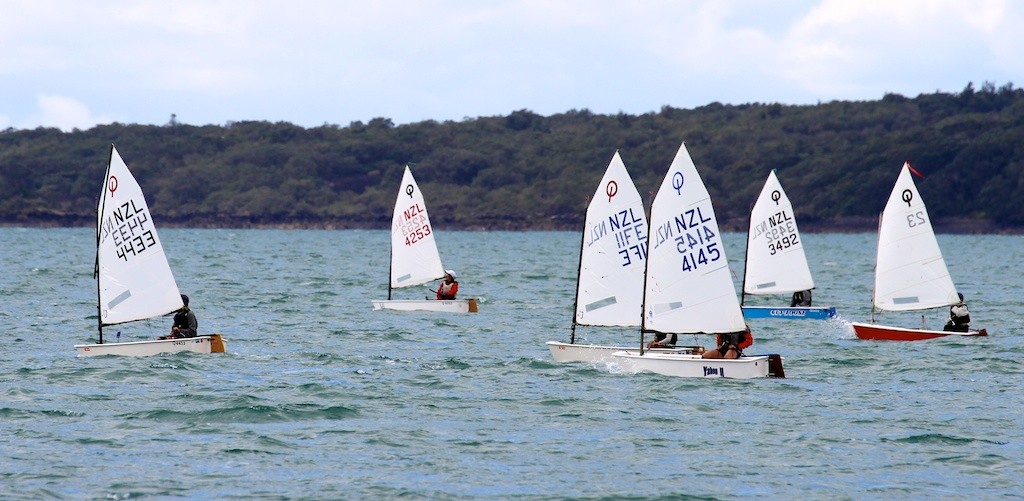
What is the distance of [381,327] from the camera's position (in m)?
42.3

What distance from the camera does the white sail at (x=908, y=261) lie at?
129ft

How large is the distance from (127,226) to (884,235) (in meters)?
19.2

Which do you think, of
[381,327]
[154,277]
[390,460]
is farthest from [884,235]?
[390,460]

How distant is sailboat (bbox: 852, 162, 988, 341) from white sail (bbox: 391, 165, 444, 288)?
15.9 meters

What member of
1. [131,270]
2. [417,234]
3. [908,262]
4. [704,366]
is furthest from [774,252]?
[131,270]

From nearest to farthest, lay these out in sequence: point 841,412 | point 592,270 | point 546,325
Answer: point 841,412, point 592,270, point 546,325

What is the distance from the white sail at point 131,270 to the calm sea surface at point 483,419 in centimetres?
159

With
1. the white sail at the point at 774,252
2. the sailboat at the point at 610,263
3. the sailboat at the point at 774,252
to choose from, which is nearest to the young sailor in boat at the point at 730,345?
the sailboat at the point at 610,263

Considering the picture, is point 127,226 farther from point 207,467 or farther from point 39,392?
point 207,467

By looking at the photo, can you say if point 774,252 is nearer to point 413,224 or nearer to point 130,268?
point 413,224

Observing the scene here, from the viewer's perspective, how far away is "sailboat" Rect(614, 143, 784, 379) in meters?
28.5

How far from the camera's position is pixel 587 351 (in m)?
31.1

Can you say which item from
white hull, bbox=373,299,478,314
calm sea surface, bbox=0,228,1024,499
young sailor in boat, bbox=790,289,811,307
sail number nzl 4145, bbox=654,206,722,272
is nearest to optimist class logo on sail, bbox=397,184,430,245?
white hull, bbox=373,299,478,314

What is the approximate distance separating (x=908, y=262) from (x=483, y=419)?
18.6 m
